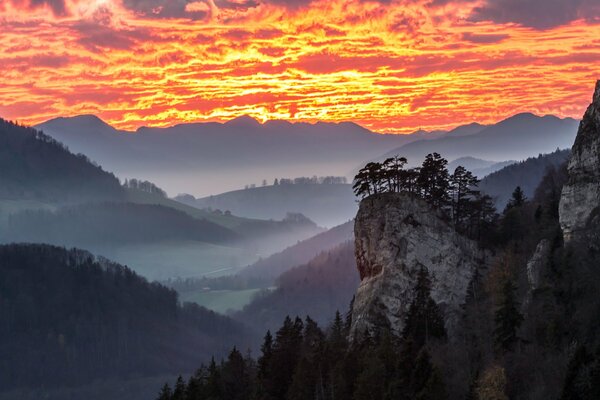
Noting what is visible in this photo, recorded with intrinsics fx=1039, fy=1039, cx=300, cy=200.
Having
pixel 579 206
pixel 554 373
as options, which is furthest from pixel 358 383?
pixel 579 206

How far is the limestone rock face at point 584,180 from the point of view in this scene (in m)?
101

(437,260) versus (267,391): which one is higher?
(437,260)

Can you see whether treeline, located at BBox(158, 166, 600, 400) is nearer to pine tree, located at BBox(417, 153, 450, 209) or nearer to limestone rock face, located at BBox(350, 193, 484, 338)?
limestone rock face, located at BBox(350, 193, 484, 338)

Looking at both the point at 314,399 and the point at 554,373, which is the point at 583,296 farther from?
the point at 314,399

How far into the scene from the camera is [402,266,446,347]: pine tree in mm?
102688

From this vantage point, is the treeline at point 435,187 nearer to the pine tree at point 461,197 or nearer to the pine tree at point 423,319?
the pine tree at point 461,197

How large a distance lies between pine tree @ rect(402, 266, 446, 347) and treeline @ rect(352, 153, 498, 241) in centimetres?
1236

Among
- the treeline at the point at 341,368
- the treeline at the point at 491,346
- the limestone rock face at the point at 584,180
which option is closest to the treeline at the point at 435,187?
the treeline at the point at 491,346

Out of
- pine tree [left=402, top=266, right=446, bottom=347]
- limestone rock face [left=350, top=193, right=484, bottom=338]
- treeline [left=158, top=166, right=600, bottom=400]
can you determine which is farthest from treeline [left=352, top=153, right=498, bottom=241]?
pine tree [left=402, top=266, right=446, bottom=347]

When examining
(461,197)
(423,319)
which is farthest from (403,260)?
(461,197)

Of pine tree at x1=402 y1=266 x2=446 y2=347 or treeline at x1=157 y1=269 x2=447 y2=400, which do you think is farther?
pine tree at x1=402 y1=266 x2=446 y2=347

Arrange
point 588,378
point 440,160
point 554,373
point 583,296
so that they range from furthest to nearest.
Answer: point 440,160 < point 583,296 < point 554,373 < point 588,378

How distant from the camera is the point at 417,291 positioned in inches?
4227

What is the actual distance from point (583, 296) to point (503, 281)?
9.24m
